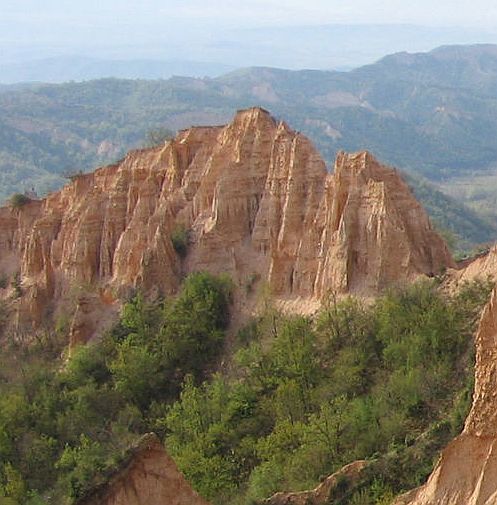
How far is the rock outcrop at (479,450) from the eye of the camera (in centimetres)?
1422

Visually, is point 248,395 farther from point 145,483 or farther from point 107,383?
point 145,483

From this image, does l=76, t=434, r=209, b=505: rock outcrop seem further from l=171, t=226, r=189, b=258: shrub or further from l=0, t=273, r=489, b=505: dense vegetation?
l=171, t=226, r=189, b=258: shrub

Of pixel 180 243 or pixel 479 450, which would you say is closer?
pixel 479 450

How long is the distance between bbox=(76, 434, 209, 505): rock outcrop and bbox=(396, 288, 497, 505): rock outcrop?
255 inches

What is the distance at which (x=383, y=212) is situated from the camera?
29.2 m

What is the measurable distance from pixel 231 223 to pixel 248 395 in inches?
366

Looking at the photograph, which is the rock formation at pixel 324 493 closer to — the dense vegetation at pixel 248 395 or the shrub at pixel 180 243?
the dense vegetation at pixel 248 395

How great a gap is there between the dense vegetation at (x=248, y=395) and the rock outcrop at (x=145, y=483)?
0.53 metres

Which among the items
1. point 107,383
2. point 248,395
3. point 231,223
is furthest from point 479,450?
point 231,223

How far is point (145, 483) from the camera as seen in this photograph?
1892cm

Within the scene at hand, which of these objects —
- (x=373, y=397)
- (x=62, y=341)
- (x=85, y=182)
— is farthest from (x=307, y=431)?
(x=85, y=182)

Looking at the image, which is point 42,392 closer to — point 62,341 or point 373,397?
point 62,341

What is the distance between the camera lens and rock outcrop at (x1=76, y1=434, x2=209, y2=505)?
18.7 metres

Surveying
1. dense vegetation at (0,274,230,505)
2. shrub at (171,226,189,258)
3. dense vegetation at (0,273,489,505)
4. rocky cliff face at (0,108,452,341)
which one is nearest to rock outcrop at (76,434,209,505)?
dense vegetation at (0,273,489,505)
